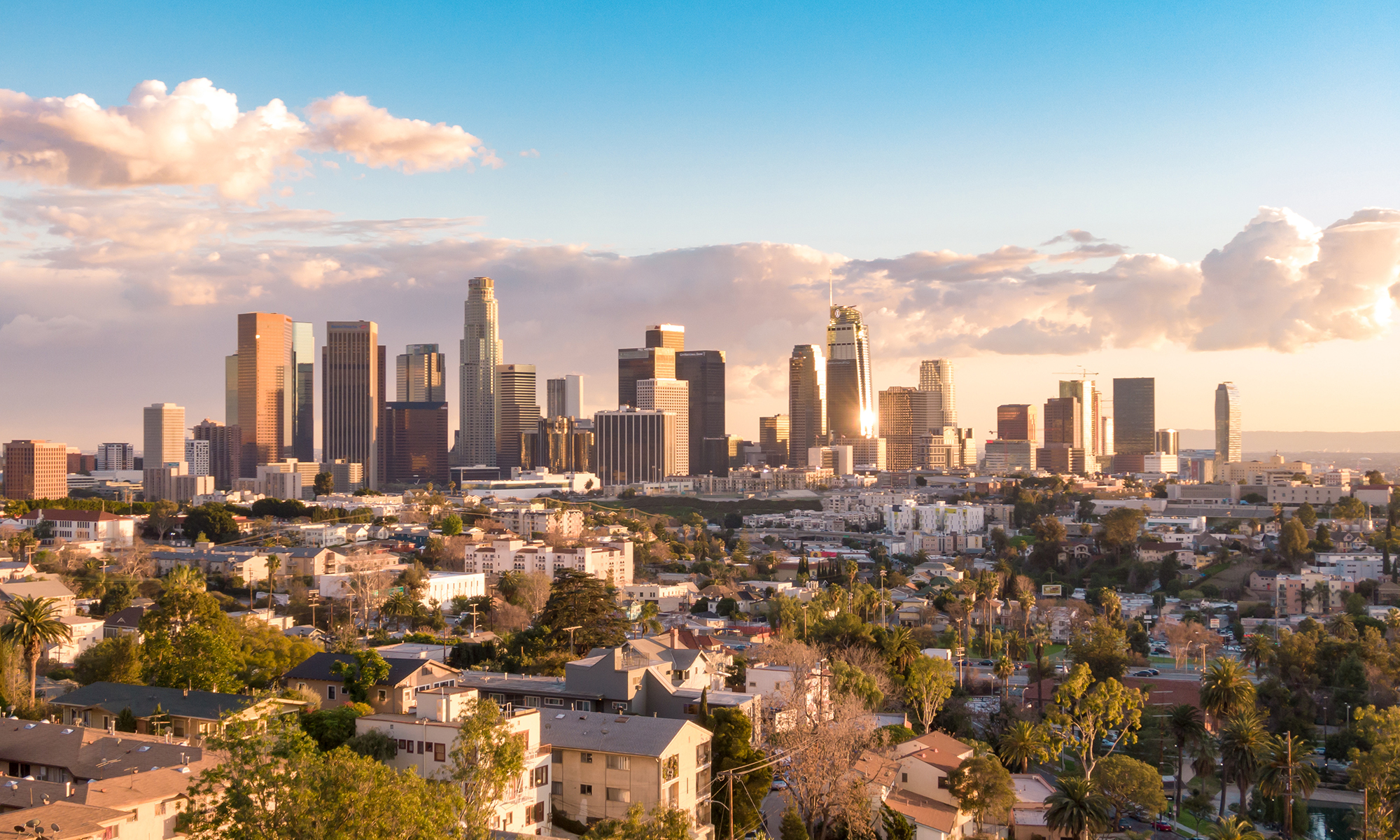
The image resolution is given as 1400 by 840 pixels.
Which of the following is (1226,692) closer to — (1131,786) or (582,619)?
(1131,786)

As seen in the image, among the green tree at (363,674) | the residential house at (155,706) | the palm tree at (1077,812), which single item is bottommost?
the palm tree at (1077,812)

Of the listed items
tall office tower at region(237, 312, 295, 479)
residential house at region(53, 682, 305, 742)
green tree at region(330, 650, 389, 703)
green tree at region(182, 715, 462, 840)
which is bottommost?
residential house at region(53, 682, 305, 742)

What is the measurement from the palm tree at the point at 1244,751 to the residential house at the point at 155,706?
22783 millimetres

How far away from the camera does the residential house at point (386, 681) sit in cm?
2631

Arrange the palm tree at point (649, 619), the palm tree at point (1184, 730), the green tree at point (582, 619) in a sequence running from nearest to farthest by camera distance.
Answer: the palm tree at point (1184, 730), the green tree at point (582, 619), the palm tree at point (649, 619)

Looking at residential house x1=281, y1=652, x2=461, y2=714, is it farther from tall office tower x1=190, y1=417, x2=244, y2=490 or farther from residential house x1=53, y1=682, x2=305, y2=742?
tall office tower x1=190, y1=417, x2=244, y2=490

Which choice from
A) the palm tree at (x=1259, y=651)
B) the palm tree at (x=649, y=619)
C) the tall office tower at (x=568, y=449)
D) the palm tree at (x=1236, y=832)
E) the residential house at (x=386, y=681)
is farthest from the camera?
the tall office tower at (x=568, y=449)

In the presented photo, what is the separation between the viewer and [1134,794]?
92.2 ft

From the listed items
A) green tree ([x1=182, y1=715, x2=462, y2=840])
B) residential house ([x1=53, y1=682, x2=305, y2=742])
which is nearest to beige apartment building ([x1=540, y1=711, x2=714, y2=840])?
residential house ([x1=53, y1=682, x2=305, y2=742])

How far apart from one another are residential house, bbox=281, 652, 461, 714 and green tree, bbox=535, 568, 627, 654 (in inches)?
415

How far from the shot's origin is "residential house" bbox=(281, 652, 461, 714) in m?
26.3

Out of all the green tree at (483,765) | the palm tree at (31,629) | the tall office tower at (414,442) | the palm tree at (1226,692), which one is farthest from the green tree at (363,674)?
the tall office tower at (414,442)

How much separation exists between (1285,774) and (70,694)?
96.5 ft

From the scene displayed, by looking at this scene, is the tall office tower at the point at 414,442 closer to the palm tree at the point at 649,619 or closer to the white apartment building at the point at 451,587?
the white apartment building at the point at 451,587
